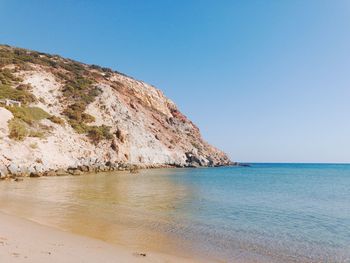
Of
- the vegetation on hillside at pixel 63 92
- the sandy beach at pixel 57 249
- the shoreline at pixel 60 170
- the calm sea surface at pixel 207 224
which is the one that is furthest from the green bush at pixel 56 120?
the sandy beach at pixel 57 249

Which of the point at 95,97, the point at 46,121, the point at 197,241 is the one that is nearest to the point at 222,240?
the point at 197,241

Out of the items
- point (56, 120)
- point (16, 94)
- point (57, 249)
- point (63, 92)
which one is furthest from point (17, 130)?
point (57, 249)

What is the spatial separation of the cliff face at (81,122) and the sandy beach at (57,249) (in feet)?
84.3

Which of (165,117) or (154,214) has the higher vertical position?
(165,117)

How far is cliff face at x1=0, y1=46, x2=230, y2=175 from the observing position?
131 ft

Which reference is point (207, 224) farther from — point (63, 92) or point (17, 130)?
point (63, 92)

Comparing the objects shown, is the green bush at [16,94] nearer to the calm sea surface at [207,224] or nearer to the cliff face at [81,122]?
the cliff face at [81,122]

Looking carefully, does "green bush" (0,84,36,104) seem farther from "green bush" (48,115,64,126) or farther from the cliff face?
"green bush" (48,115,64,126)

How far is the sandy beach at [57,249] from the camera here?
7129mm

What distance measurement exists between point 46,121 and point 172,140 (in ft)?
111

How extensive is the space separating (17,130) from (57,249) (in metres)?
33.9

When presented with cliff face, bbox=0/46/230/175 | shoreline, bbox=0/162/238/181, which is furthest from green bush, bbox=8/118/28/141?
shoreline, bbox=0/162/238/181

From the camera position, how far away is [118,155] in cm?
5525

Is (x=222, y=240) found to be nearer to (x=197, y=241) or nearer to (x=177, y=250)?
(x=197, y=241)
